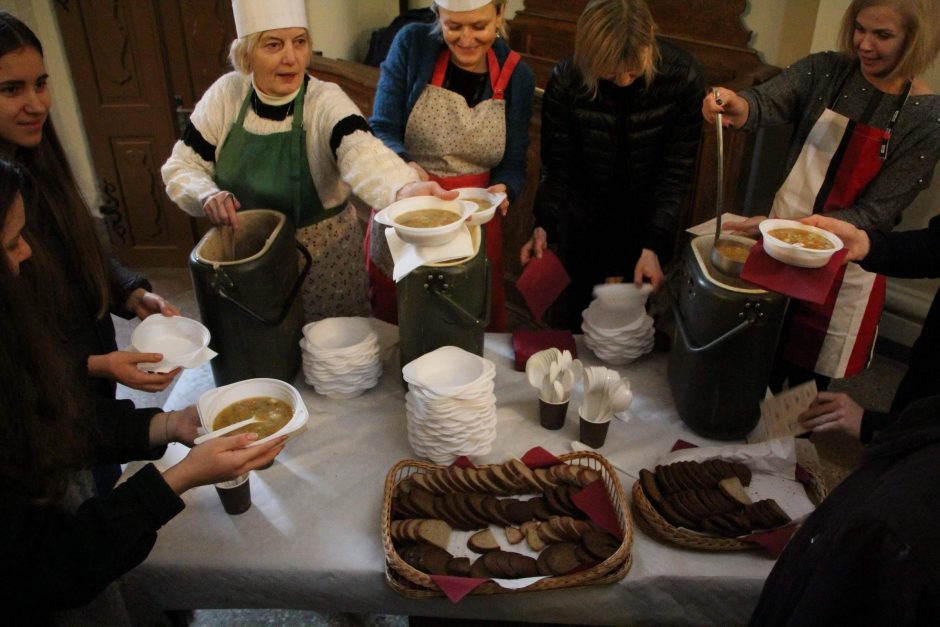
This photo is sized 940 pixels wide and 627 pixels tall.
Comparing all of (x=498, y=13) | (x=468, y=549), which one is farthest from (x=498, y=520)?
(x=498, y=13)

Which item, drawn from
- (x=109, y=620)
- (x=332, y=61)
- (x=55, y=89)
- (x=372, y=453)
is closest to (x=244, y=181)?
(x=372, y=453)

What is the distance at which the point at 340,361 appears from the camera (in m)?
1.70

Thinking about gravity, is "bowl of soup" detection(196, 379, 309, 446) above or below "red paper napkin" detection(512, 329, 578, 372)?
above

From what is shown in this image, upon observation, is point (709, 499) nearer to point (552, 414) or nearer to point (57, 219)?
point (552, 414)

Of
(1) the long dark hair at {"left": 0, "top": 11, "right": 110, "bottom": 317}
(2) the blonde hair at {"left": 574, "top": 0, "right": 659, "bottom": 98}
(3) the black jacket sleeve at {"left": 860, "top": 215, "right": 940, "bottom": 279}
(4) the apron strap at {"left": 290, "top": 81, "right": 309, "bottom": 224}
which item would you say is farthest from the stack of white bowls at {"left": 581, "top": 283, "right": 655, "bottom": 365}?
(1) the long dark hair at {"left": 0, "top": 11, "right": 110, "bottom": 317}

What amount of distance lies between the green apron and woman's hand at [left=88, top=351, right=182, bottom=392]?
0.68m

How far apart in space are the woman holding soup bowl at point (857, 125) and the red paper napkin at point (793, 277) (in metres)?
0.31

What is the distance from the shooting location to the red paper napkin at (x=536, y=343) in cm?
185

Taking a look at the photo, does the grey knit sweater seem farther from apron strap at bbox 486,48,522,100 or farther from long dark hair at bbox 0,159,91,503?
long dark hair at bbox 0,159,91,503

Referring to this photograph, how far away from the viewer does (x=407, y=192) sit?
1821 millimetres

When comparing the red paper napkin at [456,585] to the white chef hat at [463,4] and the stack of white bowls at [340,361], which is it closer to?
the stack of white bowls at [340,361]

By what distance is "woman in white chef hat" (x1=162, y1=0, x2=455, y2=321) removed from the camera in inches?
72.6

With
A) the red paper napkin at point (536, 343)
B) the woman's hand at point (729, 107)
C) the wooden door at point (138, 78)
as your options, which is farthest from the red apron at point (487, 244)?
the wooden door at point (138, 78)

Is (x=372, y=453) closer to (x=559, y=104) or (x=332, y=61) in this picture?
(x=559, y=104)
